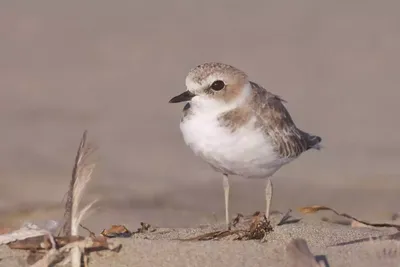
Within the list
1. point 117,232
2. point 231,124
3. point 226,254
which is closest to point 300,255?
point 226,254

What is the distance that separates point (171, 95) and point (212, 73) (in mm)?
4468

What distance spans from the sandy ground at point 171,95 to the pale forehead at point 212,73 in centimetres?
108

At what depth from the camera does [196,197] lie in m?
6.44

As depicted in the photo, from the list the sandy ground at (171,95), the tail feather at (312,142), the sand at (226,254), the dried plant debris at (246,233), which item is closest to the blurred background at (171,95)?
the sandy ground at (171,95)

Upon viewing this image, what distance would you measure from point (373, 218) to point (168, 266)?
281 centimetres

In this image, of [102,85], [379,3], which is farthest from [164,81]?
[379,3]

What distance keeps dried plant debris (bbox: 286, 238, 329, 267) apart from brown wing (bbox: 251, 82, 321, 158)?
129cm

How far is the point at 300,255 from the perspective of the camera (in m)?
3.24

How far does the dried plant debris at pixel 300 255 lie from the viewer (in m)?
3.21

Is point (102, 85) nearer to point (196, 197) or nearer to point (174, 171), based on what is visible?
point (174, 171)

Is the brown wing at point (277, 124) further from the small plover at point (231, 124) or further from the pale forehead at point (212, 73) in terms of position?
the pale forehead at point (212, 73)

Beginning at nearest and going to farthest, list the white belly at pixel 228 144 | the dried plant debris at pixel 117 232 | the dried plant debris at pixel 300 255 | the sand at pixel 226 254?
the dried plant debris at pixel 300 255, the sand at pixel 226 254, the dried plant debris at pixel 117 232, the white belly at pixel 228 144

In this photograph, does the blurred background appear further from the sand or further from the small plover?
the sand

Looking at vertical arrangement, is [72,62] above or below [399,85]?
above
